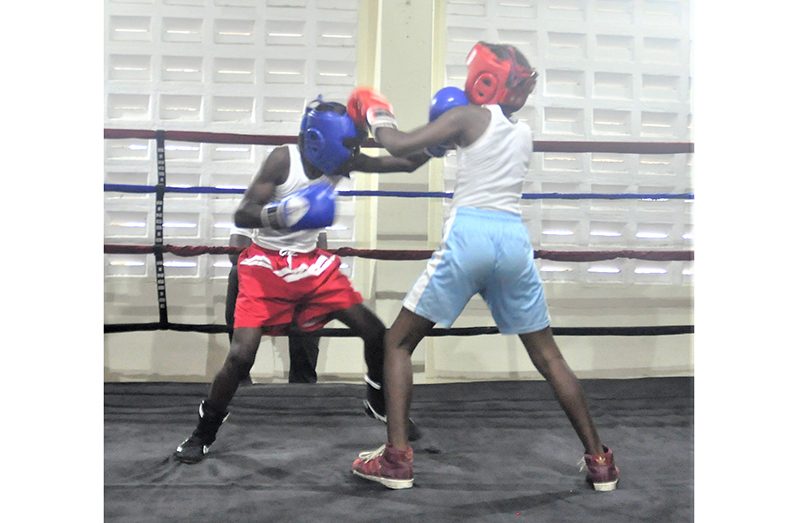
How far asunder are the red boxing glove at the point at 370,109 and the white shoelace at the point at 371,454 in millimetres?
688

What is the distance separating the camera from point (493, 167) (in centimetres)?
151

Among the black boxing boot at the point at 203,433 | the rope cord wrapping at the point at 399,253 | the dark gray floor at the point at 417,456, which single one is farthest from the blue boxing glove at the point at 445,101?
the black boxing boot at the point at 203,433

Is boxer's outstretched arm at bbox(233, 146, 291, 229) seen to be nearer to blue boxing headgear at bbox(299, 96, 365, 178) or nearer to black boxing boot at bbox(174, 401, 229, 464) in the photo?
blue boxing headgear at bbox(299, 96, 365, 178)

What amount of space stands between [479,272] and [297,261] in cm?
40

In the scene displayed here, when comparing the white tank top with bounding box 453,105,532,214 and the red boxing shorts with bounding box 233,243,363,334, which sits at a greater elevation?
the white tank top with bounding box 453,105,532,214

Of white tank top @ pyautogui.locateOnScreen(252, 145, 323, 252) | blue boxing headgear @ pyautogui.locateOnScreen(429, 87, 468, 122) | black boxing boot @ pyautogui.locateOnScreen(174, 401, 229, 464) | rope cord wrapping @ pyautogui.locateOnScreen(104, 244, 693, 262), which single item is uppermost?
blue boxing headgear @ pyautogui.locateOnScreen(429, 87, 468, 122)

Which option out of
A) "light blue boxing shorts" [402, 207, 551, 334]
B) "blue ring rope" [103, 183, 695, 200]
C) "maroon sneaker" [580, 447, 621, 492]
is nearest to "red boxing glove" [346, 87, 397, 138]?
"blue ring rope" [103, 183, 695, 200]

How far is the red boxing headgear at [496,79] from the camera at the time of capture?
4.90ft

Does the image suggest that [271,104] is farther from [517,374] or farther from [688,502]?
[688,502]

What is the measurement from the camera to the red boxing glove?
58.2 inches

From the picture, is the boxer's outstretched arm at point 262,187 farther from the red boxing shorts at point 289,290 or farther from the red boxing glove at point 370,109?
the red boxing glove at point 370,109

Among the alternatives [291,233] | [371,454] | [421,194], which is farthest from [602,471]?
[291,233]

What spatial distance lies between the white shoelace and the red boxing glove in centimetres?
69
